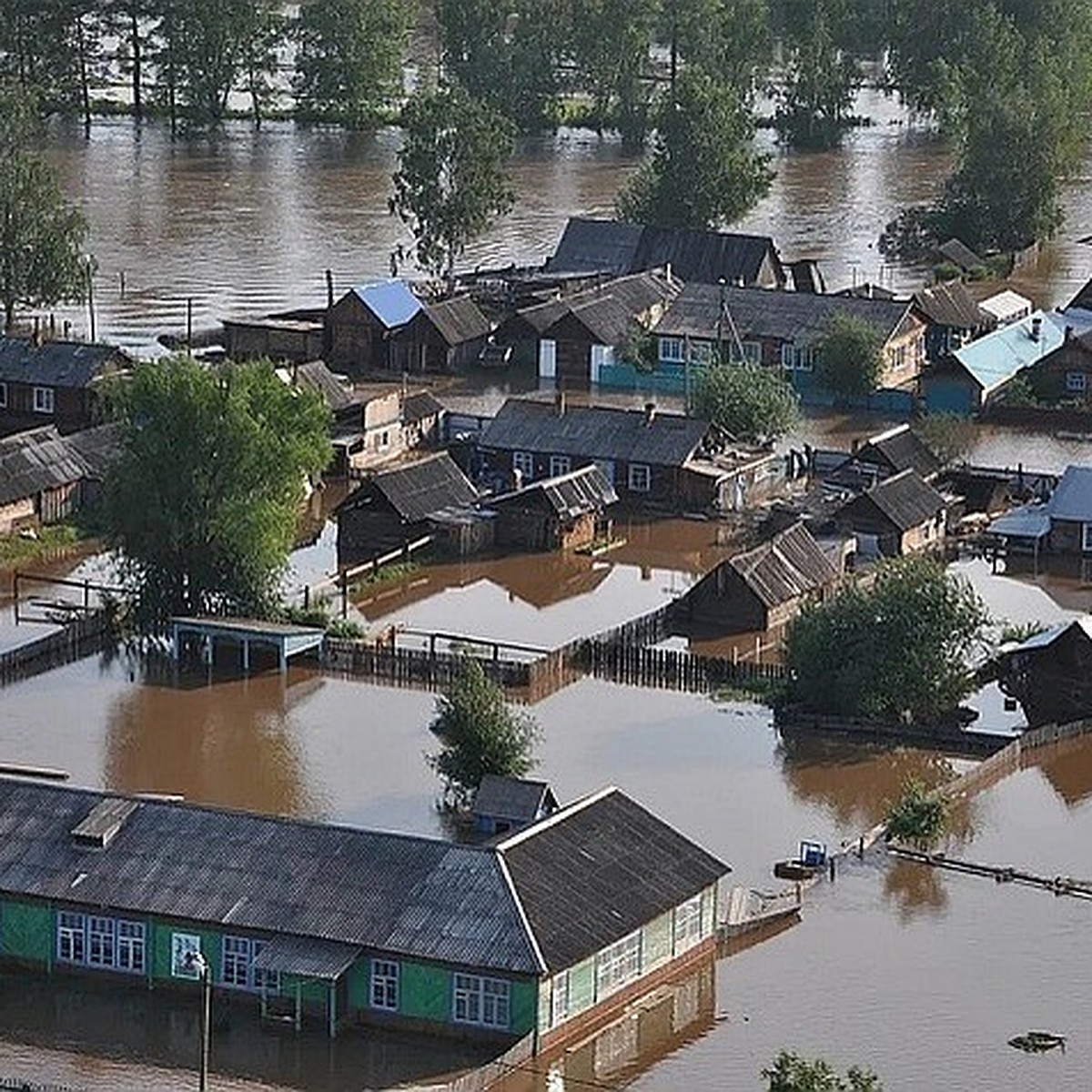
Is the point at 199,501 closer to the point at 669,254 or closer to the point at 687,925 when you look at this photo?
the point at 687,925

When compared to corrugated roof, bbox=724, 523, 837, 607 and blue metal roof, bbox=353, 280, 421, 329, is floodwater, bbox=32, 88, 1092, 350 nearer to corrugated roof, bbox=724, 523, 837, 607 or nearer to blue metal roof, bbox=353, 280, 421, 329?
blue metal roof, bbox=353, 280, 421, 329

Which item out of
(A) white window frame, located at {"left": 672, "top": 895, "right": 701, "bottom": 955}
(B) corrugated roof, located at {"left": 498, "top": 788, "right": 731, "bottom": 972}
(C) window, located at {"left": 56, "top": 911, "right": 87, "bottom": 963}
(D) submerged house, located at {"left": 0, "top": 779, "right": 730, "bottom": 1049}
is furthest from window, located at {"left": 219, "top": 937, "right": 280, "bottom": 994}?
(A) white window frame, located at {"left": 672, "top": 895, "right": 701, "bottom": 955}

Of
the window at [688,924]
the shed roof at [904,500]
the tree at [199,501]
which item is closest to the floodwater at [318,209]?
the shed roof at [904,500]

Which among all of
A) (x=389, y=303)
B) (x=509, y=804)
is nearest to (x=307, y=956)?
(x=509, y=804)

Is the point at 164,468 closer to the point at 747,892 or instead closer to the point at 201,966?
the point at 747,892

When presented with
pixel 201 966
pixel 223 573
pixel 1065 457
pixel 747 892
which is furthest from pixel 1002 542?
pixel 201 966
